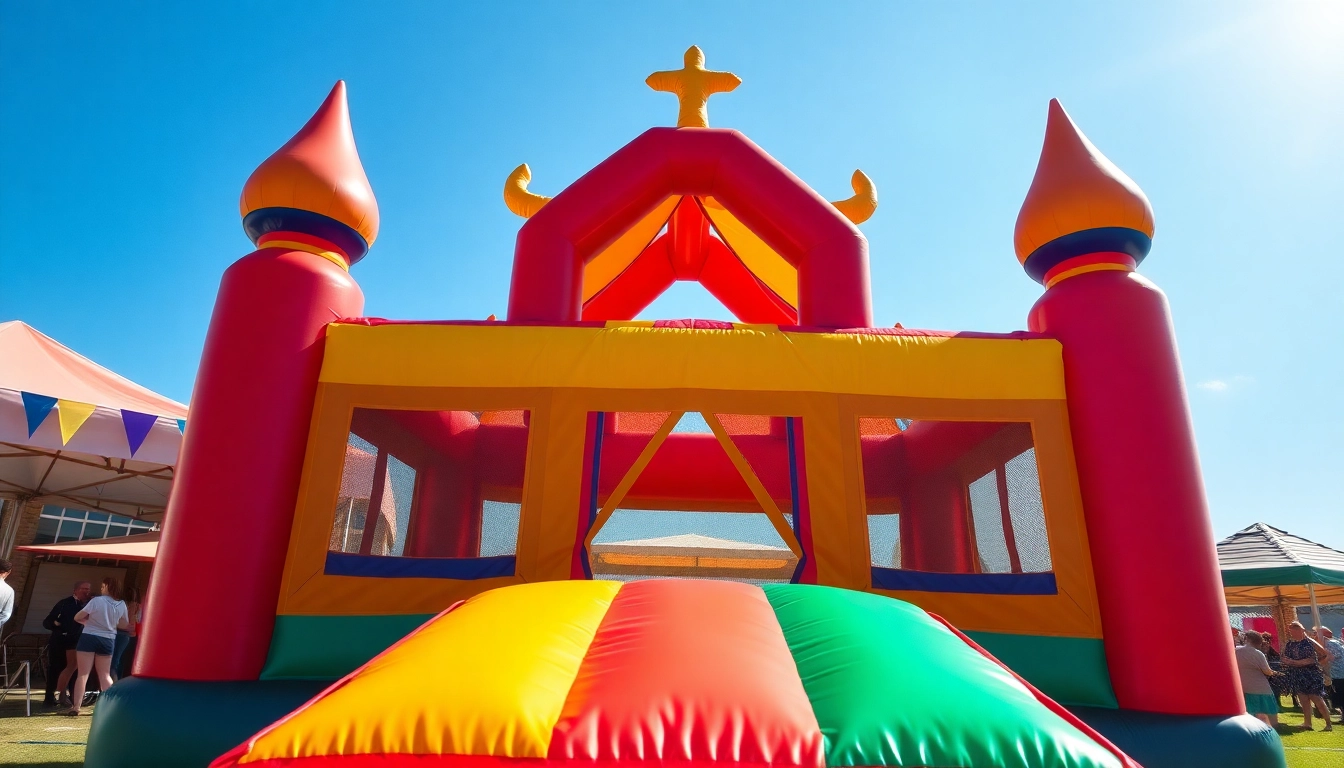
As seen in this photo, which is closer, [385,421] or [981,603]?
[981,603]

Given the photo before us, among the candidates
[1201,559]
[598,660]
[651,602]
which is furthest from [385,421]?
[1201,559]

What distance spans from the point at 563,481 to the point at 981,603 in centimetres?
182

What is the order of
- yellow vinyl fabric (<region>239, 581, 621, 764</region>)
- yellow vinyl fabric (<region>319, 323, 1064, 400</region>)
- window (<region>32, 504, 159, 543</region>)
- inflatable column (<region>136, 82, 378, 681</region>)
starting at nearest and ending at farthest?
yellow vinyl fabric (<region>239, 581, 621, 764</region>)
inflatable column (<region>136, 82, 378, 681</region>)
yellow vinyl fabric (<region>319, 323, 1064, 400</region>)
window (<region>32, 504, 159, 543</region>)

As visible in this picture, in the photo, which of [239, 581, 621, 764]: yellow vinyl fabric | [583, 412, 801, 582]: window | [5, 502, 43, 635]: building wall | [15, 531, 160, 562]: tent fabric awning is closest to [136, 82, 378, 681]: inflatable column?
[583, 412, 801, 582]: window

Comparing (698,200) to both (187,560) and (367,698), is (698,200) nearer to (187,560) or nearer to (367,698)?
(187,560)

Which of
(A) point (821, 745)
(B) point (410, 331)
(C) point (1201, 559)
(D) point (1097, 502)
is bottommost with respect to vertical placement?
(A) point (821, 745)

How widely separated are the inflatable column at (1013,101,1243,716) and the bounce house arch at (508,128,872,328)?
0.91 meters

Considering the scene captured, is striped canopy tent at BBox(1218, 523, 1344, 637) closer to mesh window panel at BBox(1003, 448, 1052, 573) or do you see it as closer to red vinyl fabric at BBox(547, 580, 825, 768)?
mesh window panel at BBox(1003, 448, 1052, 573)

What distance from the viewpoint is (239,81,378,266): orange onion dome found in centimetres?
366

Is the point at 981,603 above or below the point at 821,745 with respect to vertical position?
above

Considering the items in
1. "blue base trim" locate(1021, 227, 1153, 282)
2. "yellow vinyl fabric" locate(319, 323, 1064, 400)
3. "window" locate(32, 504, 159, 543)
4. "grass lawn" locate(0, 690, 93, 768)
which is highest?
"blue base trim" locate(1021, 227, 1153, 282)

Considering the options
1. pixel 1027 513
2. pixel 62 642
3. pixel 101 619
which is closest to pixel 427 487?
pixel 1027 513

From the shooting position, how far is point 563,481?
11.1 ft

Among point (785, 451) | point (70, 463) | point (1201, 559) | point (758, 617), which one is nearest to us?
point (758, 617)
